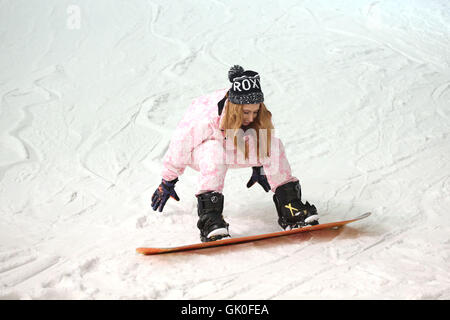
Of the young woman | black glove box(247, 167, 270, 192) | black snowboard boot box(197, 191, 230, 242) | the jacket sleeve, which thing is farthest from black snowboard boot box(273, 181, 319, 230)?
the jacket sleeve

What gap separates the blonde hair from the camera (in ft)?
6.08

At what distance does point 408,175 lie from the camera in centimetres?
270

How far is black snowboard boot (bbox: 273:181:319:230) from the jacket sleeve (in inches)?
15.1

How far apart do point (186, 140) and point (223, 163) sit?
0.19 meters

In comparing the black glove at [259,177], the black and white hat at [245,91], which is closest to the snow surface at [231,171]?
the black glove at [259,177]

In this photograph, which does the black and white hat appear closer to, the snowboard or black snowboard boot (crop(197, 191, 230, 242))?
black snowboard boot (crop(197, 191, 230, 242))

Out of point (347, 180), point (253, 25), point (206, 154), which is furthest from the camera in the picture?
point (253, 25)

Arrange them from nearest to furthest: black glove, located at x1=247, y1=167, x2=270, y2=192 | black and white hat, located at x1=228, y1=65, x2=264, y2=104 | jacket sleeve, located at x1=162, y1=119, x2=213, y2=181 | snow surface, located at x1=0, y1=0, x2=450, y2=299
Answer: snow surface, located at x1=0, y1=0, x2=450, y2=299 → black and white hat, located at x1=228, y1=65, x2=264, y2=104 → jacket sleeve, located at x1=162, y1=119, x2=213, y2=181 → black glove, located at x1=247, y1=167, x2=270, y2=192

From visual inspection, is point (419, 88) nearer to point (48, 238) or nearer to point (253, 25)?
point (253, 25)

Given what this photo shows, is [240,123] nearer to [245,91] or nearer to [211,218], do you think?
[245,91]

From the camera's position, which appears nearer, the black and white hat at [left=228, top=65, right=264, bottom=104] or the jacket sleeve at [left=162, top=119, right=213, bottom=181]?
the black and white hat at [left=228, top=65, right=264, bottom=104]

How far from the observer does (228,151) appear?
75.2 inches
